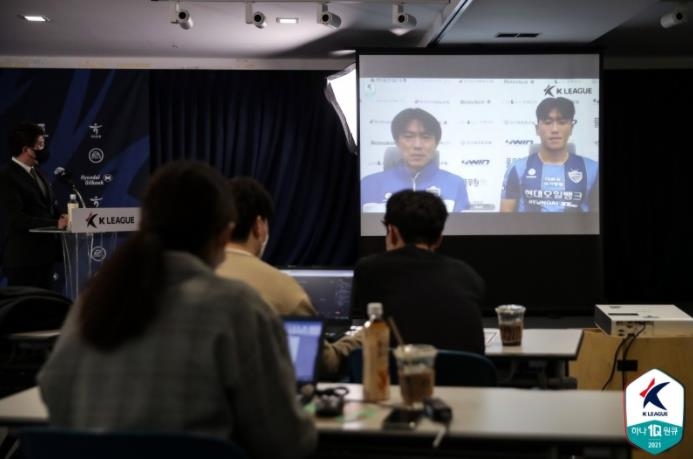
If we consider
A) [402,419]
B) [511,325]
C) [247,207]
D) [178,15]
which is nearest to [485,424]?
[402,419]

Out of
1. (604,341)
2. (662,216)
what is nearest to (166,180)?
(604,341)

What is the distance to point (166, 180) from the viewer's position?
54.0 inches

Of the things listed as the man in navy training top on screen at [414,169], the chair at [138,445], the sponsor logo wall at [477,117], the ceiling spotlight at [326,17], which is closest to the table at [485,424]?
the chair at [138,445]

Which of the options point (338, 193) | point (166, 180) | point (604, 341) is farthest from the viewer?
point (338, 193)

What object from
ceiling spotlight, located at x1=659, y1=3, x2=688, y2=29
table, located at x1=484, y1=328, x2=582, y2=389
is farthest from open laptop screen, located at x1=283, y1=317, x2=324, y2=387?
ceiling spotlight, located at x1=659, y1=3, x2=688, y2=29

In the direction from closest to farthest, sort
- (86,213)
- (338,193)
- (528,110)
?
1. (86,213)
2. (528,110)
3. (338,193)

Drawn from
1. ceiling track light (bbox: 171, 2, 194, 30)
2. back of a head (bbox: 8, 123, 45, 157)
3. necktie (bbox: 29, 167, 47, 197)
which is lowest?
necktie (bbox: 29, 167, 47, 197)

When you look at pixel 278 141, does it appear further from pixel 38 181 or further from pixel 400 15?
pixel 38 181

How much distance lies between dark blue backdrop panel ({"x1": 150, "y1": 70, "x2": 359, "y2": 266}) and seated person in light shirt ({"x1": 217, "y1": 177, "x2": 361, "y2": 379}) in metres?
4.92

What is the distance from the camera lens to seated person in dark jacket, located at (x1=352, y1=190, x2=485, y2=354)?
230 centimetres

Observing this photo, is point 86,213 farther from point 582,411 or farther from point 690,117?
point 690,117

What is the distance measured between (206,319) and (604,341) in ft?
7.65

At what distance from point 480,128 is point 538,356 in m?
3.89

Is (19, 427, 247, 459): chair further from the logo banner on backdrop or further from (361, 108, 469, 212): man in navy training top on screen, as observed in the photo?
the logo banner on backdrop
